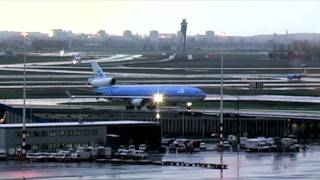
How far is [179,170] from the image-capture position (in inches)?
1869

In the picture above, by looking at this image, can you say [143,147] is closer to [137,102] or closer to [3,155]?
[3,155]

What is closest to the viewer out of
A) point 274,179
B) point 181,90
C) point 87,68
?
point 274,179

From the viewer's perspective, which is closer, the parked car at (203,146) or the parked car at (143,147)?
the parked car at (143,147)

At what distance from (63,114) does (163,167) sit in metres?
30.8

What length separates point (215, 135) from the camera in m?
71.9

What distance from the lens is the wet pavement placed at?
1754 inches

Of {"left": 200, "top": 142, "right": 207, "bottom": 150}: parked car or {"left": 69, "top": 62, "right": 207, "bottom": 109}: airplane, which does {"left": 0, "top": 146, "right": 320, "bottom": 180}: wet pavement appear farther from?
{"left": 69, "top": 62, "right": 207, "bottom": 109}: airplane

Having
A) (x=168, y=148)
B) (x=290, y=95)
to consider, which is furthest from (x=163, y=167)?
(x=290, y=95)

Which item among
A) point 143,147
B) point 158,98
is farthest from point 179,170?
point 158,98

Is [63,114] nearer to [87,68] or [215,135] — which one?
[215,135]

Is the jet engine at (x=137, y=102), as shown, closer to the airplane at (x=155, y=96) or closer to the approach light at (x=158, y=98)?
the airplane at (x=155, y=96)

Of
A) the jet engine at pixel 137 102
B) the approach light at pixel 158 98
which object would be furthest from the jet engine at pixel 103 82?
the approach light at pixel 158 98

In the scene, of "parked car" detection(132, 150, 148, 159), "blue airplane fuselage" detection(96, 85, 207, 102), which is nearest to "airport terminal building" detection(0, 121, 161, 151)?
"parked car" detection(132, 150, 148, 159)

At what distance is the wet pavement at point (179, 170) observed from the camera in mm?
44562
